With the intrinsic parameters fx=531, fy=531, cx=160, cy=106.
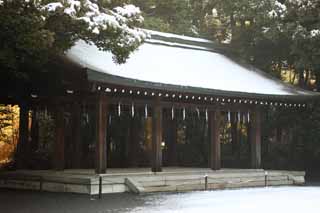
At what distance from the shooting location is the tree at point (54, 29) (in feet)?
35.3

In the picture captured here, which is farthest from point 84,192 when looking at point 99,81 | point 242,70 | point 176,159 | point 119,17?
point 242,70

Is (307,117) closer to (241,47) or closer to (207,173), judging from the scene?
(241,47)

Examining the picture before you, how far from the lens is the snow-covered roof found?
15.2m

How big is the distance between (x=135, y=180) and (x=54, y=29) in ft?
15.7

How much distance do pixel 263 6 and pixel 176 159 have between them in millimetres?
7445

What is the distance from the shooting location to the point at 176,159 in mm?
21188

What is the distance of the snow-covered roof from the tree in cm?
116

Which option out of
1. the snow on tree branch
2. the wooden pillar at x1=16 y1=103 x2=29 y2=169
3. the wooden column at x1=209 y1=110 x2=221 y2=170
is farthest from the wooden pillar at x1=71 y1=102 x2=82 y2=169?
the snow on tree branch

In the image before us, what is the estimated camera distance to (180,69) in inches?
716

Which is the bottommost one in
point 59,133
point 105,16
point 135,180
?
point 135,180

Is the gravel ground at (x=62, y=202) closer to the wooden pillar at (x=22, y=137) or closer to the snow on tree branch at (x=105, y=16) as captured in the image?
the wooden pillar at (x=22, y=137)

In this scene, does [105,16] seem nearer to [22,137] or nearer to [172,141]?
[22,137]

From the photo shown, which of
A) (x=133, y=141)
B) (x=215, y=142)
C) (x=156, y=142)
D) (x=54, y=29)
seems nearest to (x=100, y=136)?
(x=156, y=142)

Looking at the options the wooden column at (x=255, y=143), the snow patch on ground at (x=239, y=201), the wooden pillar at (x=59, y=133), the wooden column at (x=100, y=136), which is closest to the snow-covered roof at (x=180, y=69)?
the wooden column at (x=100, y=136)
